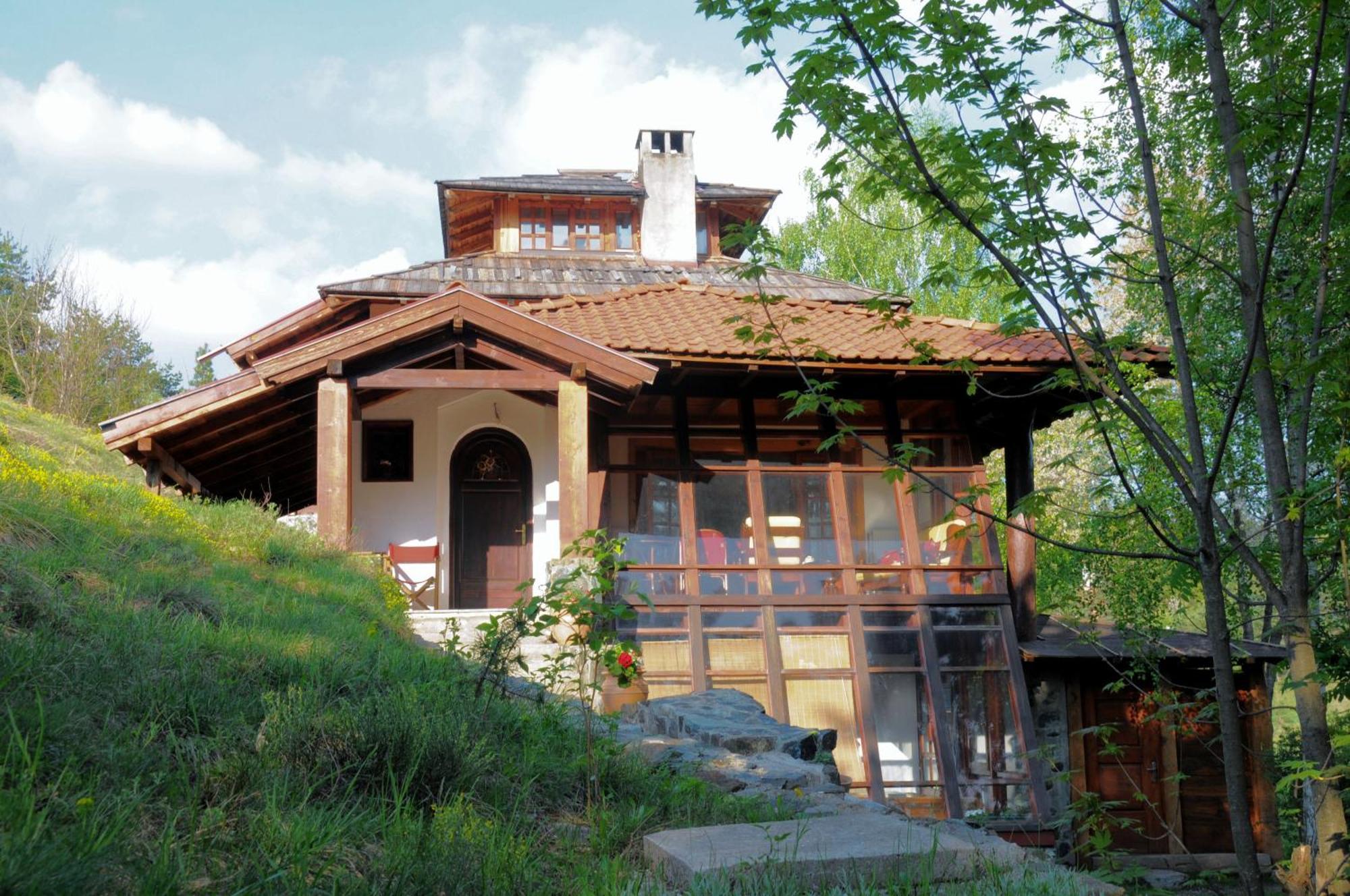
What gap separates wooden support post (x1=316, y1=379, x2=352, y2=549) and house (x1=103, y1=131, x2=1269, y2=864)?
0.02 m

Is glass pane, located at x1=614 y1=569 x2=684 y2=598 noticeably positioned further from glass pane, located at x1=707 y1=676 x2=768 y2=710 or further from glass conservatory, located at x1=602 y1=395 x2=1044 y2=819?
glass pane, located at x1=707 y1=676 x2=768 y2=710

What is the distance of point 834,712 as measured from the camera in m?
10.1

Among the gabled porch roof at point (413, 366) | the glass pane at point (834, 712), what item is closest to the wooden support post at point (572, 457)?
the gabled porch roof at point (413, 366)

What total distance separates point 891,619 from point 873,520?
3.58ft

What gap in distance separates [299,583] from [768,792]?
4.11 metres

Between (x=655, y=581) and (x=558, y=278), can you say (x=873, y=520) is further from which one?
(x=558, y=278)

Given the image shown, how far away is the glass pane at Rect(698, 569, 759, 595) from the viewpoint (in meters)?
10.6

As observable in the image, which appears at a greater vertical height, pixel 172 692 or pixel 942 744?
pixel 172 692

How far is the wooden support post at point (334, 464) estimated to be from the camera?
1000 centimetres

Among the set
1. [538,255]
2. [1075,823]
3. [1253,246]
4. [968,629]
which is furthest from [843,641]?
[538,255]

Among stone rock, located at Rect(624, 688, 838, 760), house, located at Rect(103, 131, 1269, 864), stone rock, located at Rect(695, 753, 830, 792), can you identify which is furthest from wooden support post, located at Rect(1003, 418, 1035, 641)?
stone rock, located at Rect(695, 753, 830, 792)

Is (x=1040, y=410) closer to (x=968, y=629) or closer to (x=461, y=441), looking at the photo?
(x=968, y=629)

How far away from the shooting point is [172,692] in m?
3.88

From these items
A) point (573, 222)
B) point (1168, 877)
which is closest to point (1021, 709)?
point (1168, 877)
